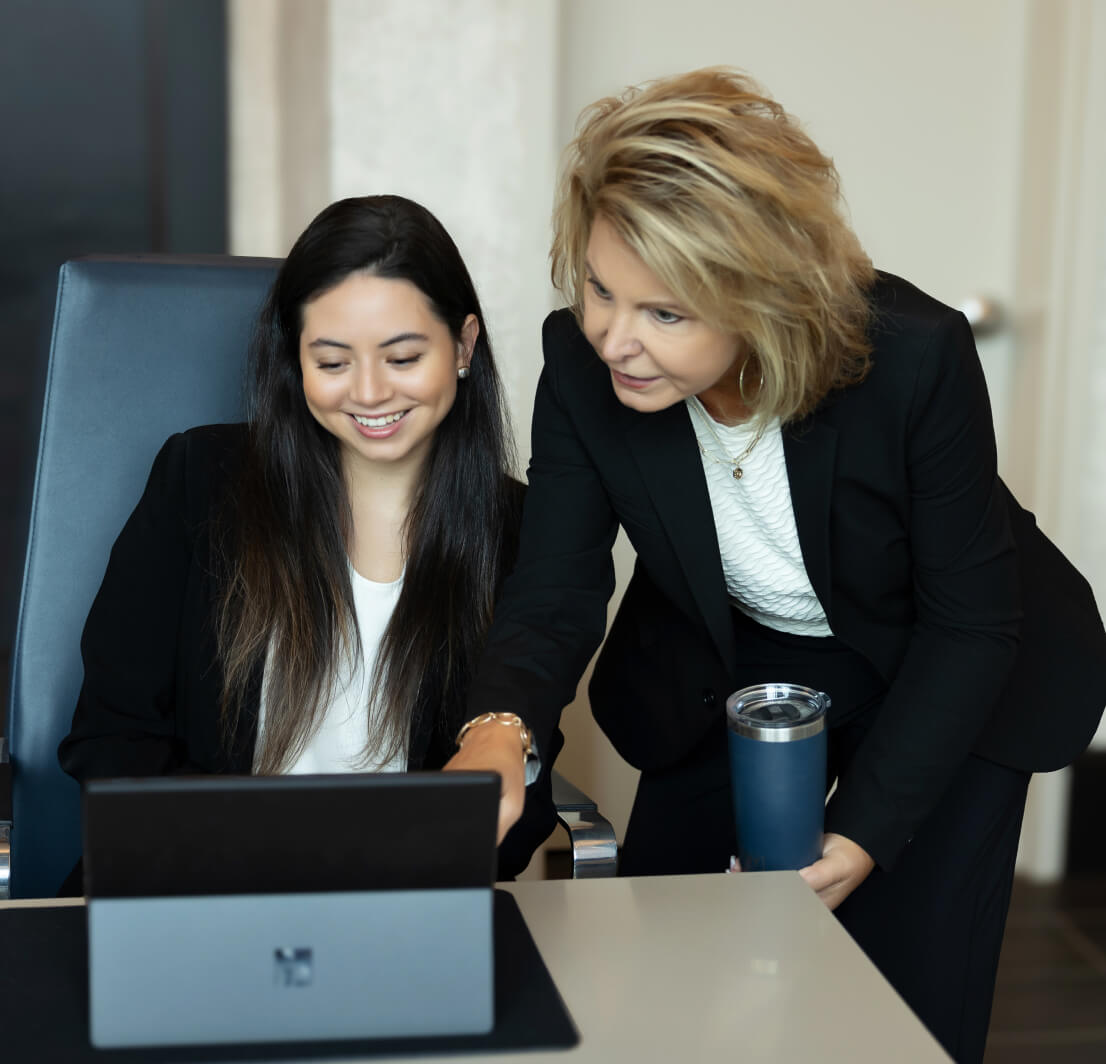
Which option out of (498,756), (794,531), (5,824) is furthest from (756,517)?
(5,824)

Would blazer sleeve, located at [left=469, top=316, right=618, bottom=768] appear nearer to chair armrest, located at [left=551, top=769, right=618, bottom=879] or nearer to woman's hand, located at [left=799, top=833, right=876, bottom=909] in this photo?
chair armrest, located at [left=551, top=769, right=618, bottom=879]

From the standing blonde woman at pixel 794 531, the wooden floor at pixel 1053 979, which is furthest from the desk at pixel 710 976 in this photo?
the wooden floor at pixel 1053 979

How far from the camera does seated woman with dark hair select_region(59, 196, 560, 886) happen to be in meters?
1.45

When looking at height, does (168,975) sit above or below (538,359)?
below

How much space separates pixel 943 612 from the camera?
4.28ft

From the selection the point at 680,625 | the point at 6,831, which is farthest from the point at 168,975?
the point at 680,625

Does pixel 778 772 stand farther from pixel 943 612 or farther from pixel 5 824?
pixel 5 824

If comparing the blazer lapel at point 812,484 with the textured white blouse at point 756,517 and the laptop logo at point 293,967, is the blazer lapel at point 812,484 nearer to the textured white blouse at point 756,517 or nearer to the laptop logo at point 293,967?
the textured white blouse at point 756,517

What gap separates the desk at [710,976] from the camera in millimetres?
804

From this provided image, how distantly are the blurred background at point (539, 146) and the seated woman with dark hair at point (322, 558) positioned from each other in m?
0.77

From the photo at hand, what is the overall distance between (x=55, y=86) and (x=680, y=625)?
1790mm

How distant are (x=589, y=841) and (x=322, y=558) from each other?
1.41 ft

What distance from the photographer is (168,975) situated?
0.79m

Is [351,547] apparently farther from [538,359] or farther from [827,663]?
[538,359]
